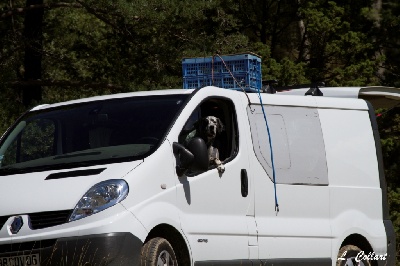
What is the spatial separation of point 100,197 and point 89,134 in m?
1.34

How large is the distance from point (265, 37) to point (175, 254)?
22.6 meters

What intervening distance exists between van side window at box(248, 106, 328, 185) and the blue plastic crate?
1.75 ft

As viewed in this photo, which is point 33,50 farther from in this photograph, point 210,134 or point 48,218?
point 48,218

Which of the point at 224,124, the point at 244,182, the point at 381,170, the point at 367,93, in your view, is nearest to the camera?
the point at 244,182

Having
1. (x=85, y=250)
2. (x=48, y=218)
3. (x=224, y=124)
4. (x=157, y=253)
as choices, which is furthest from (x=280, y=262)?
(x=48, y=218)

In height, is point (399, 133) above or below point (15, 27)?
below

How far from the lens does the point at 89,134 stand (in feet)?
30.9

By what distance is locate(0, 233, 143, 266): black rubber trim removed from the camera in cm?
805

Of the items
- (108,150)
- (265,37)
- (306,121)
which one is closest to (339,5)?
(265,37)

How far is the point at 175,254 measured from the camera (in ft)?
29.2

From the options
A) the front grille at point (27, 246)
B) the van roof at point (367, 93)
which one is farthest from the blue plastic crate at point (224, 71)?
the front grille at point (27, 246)

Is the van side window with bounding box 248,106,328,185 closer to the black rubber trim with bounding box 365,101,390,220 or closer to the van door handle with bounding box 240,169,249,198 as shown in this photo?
the van door handle with bounding box 240,169,249,198

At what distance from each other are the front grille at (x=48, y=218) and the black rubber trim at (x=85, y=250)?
141mm

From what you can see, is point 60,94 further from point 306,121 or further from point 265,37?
point 306,121
